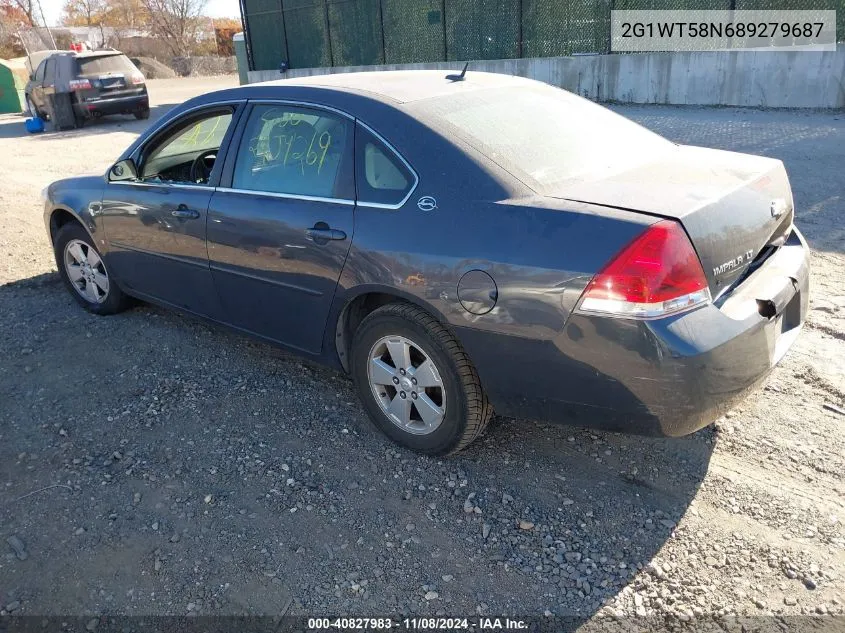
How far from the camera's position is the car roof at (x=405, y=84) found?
136 inches

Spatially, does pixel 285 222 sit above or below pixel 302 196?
below

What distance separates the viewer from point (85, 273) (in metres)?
5.19

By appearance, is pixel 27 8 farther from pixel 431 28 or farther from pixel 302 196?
pixel 302 196

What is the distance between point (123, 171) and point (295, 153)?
1643 mm

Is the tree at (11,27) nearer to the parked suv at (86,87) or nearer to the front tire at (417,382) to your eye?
the parked suv at (86,87)

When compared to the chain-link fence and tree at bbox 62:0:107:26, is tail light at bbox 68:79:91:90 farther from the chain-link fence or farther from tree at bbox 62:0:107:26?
tree at bbox 62:0:107:26

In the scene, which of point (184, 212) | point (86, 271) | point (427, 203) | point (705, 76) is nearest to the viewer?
point (427, 203)

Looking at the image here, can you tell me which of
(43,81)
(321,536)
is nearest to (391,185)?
(321,536)

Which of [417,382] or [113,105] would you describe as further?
[113,105]

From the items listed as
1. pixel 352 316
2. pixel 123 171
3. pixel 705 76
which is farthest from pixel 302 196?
pixel 705 76

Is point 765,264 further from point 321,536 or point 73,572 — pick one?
point 73,572

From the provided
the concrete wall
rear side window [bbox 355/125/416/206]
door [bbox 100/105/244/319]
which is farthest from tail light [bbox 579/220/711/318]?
the concrete wall

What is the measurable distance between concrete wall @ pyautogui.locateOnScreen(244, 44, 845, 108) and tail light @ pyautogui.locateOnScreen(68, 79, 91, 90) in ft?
31.2

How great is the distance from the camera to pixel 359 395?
11.4 feet
